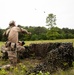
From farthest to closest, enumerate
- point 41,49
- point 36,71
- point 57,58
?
point 41,49 → point 57,58 → point 36,71

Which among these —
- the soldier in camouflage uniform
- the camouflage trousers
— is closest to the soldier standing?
the soldier in camouflage uniform

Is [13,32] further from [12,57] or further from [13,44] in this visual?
[12,57]

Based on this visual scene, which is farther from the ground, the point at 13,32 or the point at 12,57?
the point at 13,32

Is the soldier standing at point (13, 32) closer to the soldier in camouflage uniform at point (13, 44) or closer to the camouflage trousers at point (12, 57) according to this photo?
the soldier in camouflage uniform at point (13, 44)

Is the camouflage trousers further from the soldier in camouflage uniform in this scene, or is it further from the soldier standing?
the soldier standing

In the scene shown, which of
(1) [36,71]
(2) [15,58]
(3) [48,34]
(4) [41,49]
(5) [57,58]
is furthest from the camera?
(3) [48,34]

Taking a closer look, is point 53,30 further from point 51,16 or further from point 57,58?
point 57,58

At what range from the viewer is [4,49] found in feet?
42.3

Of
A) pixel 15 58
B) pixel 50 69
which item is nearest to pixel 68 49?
pixel 50 69

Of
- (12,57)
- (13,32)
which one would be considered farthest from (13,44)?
(13,32)

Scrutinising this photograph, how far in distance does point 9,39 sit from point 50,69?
4071 mm

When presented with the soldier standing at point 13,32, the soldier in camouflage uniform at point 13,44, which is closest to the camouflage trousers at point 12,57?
the soldier in camouflage uniform at point 13,44

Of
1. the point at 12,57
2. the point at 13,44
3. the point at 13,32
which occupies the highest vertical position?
the point at 13,32

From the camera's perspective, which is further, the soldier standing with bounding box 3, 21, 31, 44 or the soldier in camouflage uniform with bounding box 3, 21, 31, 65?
the soldier standing with bounding box 3, 21, 31, 44
